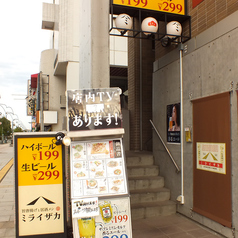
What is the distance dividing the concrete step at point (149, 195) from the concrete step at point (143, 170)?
21.1 inches

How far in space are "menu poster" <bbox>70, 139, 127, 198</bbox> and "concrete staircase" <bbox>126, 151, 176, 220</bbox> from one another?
2.12 metres

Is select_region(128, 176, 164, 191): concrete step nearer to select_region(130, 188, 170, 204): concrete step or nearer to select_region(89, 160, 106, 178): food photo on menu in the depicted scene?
select_region(130, 188, 170, 204): concrete step

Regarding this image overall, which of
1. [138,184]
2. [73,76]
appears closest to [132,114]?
[138,184]

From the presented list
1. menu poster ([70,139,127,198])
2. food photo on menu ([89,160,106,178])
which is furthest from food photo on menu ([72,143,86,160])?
food photo on menu ([89,160,106,178])

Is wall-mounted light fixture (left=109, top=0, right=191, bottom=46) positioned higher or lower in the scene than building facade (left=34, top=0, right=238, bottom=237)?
higher

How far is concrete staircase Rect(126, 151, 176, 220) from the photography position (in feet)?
17.9

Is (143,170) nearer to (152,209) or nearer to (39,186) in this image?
(152,209)

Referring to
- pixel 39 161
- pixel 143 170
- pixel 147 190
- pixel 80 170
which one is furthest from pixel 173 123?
pixel 39 161

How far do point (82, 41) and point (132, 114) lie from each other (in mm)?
4130

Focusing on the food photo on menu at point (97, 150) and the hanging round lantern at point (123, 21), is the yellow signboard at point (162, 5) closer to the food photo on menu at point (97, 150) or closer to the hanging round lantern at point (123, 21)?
the hanging round lantern at point (123, 21)

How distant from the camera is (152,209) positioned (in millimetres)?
5465

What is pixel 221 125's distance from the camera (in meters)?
4.34

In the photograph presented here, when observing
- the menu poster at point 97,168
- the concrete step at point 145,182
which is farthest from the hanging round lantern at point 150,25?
the concrete step at point 145,182

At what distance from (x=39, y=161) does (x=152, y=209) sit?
9.33 ft
